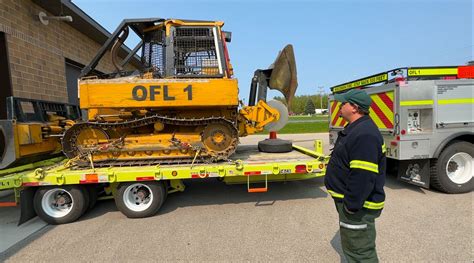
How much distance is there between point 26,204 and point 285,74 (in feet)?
16.9

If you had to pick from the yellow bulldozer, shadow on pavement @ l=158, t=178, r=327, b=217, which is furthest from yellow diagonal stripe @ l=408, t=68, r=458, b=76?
the yellow bulldozer

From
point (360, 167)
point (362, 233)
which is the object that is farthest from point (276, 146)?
point (360, 167)

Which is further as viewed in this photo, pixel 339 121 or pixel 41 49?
pixel 41 49

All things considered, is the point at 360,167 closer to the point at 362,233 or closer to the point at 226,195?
the point at 362,233

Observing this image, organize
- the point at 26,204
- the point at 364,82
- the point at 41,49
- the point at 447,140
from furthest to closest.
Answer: the point at 41,49 → the point at 364,82 → the point at 447,140 → the point at 26,204

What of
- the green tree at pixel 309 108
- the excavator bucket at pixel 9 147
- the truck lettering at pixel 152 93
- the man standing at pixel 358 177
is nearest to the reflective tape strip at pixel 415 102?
the man standing at pixel 358 177

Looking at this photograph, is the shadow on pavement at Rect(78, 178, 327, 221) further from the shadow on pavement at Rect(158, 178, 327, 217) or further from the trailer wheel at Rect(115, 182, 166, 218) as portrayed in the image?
the trailer wheel at Rect(115, 182, 166, 218)

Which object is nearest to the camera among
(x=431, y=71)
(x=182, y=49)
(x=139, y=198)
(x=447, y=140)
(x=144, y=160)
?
(x=139, y=198)

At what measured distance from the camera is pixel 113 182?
4230 mm

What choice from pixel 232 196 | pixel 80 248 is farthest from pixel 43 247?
pixel 232 196

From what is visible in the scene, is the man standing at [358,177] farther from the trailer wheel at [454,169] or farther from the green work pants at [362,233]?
the trailer wheel at [454,169]

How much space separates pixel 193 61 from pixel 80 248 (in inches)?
132

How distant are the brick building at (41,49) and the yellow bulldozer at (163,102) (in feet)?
10.9

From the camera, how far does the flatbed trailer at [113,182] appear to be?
4.04 metres
